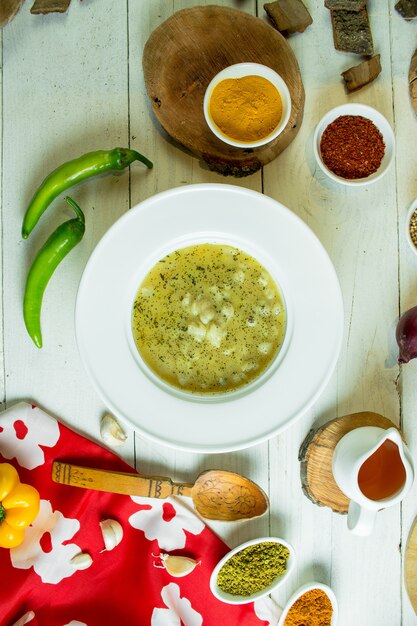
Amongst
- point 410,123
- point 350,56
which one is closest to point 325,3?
point 350,56

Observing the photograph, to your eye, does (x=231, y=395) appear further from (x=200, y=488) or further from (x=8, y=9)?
(x=8, y=9)

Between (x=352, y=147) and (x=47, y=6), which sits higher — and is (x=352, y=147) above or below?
below

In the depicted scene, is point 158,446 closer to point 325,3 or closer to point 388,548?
point 388,548

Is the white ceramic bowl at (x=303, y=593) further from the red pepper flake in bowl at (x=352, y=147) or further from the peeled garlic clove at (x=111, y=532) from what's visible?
the red pepper flake in bowl at (x=352, y=147)

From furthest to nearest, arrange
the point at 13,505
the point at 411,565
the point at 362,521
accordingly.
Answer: the point at 411,565 < the point at 13,505 < the point at 362,521

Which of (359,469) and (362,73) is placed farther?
(362,73)

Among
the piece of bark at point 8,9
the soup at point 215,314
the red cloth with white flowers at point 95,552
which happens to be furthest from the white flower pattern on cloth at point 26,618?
the piece of bark at point 8,9

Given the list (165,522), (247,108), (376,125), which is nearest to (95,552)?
(165,522)

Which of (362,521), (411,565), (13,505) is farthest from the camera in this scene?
(411,565)
